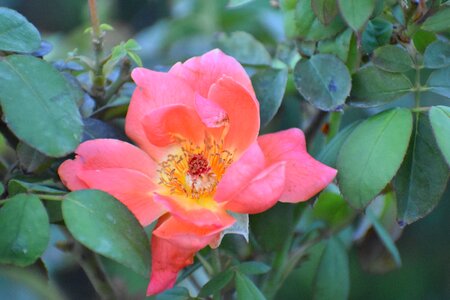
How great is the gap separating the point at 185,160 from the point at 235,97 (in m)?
0.10

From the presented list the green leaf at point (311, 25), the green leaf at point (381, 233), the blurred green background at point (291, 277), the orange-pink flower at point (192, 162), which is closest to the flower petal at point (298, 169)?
the orange-pink flower at point (192, 162)

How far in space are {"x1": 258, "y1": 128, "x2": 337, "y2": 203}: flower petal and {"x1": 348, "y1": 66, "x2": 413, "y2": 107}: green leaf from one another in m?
0.08

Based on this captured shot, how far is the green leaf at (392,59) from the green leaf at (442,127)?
46 millimetres

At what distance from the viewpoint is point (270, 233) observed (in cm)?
75

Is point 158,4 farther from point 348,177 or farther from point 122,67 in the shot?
point 348,177

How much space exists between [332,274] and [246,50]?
0.25m

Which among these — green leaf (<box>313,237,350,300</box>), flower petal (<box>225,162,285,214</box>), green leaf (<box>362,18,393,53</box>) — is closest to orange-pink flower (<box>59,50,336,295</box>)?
flower petal (<box>225,162,285,214</box>)

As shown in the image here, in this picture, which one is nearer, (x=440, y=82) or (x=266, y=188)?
(x=266, y=188)

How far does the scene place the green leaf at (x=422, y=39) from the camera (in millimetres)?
717

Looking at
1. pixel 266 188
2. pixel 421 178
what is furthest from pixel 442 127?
pixel 266 188

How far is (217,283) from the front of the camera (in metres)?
0.70

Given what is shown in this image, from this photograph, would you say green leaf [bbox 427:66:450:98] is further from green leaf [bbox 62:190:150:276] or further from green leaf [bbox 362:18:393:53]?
green leaf [bbox 62:190:150:276]

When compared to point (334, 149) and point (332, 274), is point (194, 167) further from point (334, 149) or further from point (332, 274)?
point (332, 274)

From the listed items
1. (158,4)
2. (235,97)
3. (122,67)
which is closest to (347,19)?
(235,97)
